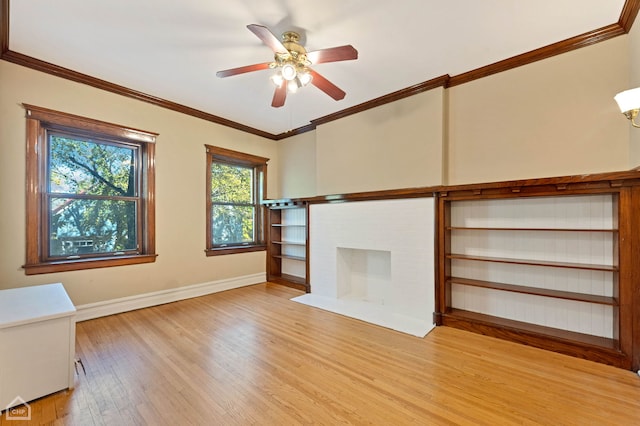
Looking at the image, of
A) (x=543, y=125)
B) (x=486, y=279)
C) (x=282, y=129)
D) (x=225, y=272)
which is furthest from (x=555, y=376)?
(x=282, y=129)

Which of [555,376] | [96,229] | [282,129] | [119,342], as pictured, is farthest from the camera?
[282,129]

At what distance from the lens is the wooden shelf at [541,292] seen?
7.70ft

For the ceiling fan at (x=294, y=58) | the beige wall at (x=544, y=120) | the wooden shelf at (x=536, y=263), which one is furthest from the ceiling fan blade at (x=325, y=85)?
the wooden shelf at (x=536, y=263)

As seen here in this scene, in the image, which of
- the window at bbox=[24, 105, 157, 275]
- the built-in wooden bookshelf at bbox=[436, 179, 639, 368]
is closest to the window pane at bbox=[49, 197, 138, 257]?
the window at bbox=[24, 105, 157, 275]

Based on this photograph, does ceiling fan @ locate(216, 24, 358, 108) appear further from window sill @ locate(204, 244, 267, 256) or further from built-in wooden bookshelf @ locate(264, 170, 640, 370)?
window sill @ locate(204, 244, 267, 256)

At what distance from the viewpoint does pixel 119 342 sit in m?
2.68

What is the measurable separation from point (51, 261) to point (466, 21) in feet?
15.7

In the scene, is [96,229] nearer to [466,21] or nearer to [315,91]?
[315,91]

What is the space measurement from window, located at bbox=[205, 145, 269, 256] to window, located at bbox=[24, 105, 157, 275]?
0.95 m

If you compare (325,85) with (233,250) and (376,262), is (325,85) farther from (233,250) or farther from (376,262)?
(233,250)

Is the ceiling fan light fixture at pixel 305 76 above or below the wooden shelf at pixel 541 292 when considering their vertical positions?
above

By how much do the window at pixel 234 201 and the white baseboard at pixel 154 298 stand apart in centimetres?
52

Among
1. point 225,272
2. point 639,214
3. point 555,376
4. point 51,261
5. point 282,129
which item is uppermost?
point 282,129

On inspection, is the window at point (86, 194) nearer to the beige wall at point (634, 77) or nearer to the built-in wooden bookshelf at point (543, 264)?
the built-in wooden bookshelf at point (543, 264)
